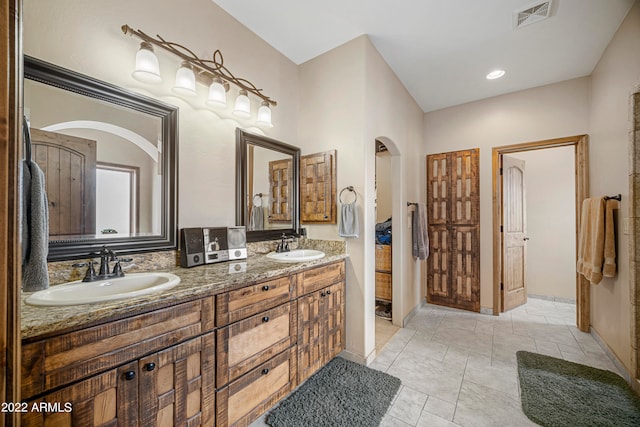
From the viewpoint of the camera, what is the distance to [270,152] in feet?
7.64

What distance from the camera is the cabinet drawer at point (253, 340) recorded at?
1.29m

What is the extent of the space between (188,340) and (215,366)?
0.22 m

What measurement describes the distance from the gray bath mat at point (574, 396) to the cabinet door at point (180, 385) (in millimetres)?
1938

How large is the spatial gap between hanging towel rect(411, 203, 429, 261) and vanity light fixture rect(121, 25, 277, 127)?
211 cm

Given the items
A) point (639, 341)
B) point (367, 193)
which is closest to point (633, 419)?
point (639, 341)

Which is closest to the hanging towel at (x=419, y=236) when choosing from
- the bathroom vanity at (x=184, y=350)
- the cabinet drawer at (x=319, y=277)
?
the cabinet drawer at (x=319, y=277)

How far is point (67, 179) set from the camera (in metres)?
1.28

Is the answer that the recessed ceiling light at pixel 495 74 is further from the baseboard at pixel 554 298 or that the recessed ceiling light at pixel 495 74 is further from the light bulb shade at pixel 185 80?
the baseboard at pixel 554 298

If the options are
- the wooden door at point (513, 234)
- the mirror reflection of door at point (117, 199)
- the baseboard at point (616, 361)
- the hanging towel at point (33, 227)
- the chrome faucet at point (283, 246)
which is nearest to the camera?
the hanging towel at point (33, 227)

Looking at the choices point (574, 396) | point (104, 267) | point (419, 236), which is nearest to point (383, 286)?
point (419, 236)

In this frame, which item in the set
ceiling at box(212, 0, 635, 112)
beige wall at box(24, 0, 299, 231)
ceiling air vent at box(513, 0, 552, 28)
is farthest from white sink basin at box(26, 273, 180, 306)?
ceiling air vent at box(513, 0, 552, 28)

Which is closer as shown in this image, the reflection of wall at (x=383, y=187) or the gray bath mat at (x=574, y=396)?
the gray bath mat at (x=574, y=396)

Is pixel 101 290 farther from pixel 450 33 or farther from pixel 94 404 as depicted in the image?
pixel 450 33

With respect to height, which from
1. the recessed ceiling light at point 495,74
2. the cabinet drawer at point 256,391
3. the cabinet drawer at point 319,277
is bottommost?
the cabinet drawer at point 256,391
